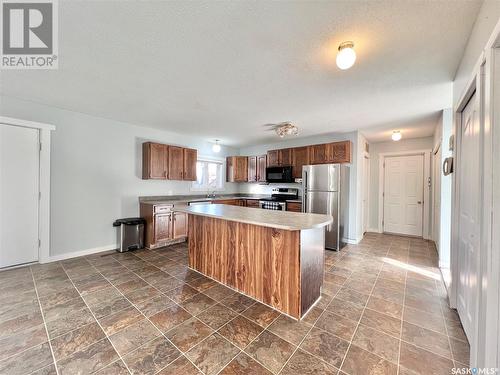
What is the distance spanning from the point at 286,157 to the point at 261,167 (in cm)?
94

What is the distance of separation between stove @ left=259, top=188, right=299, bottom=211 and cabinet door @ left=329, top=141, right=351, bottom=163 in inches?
54.7

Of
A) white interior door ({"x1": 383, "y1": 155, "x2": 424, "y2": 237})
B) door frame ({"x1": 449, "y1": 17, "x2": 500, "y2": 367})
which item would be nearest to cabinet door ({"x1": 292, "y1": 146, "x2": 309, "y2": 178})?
white interior door ({"x1": 383, "y1": 155, "x2": 424, "y2": 237})

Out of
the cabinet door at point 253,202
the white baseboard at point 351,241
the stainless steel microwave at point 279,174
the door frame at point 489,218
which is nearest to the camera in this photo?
the door frame at point 489,218

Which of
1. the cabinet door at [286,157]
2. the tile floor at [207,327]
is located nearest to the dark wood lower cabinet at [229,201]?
the cabinet door at [286,157]

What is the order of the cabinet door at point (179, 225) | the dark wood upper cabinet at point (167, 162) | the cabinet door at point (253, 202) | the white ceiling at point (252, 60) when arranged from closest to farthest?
the white ceiling at point (252, 60), the dark wood upper cabinet at point (167, 162), the cabinet door at point (179, 225), the cabinet door at point (253, 202)

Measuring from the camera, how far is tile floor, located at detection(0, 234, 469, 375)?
1516mm

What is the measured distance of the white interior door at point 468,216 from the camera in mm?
1577

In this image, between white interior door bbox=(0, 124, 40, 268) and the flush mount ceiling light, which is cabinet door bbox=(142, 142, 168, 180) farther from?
the flush mount ceiling light

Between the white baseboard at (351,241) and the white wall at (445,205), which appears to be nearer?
the white wall at (445,205)

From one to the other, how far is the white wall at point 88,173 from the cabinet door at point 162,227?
2.17 ft

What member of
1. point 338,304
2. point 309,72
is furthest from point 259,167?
point 338,304

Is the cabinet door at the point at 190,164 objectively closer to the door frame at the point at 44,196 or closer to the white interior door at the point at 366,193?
the door frame at the point at 44,196

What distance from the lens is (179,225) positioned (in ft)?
15.2

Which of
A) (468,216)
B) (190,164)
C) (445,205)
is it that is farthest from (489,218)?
(190,164)
